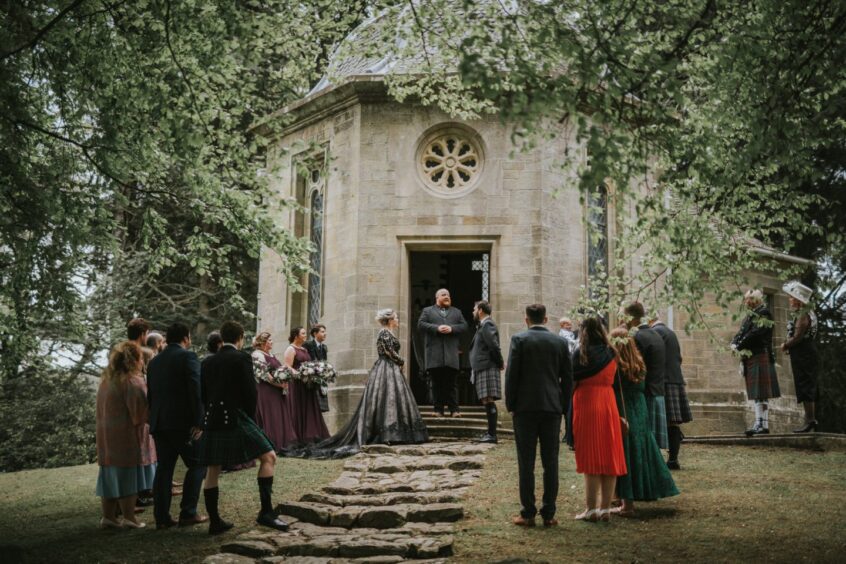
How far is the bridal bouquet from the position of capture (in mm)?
12398

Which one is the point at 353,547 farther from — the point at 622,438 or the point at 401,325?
the point at 401,325

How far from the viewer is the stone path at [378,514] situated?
7145 mm

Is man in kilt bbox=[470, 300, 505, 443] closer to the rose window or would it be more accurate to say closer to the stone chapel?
the stone chapel

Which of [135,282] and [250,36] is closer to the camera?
[250,36]

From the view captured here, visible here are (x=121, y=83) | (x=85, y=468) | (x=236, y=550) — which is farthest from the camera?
(x=85, y=468)

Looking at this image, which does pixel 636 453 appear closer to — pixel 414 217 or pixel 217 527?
pixel 217 527

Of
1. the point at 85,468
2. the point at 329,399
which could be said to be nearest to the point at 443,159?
the point at 329,399

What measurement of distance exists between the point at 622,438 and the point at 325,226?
29.2ft

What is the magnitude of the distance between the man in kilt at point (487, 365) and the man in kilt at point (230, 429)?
4780 mm

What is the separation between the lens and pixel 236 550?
23.6ft

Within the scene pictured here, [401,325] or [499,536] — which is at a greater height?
[401,325]

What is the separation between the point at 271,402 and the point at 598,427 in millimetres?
5829

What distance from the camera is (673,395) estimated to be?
10.3m

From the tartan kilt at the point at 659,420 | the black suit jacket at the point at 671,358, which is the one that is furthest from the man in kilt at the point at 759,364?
the tartan kilt at the point at 659,420
